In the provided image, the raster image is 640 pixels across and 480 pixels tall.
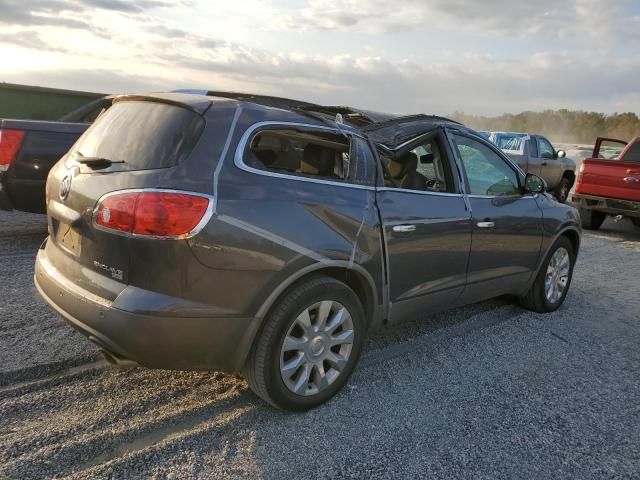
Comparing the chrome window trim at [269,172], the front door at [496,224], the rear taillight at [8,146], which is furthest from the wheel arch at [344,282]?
the rear taillight at [8,146]

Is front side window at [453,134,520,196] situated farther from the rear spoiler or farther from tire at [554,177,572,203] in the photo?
tire at [554,177,572,203]

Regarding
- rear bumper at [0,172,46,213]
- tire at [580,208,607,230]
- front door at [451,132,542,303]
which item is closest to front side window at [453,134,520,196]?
front door at [451,132,542,303]

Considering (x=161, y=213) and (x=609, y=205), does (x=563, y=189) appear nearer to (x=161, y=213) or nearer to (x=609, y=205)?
(x=609, y=205)

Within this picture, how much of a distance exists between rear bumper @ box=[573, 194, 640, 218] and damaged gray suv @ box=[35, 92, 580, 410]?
704cm

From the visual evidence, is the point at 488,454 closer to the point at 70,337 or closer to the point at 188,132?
the point at 188,132

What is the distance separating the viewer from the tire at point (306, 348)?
9.37ft

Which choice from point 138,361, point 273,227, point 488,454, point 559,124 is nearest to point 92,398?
point 138,361

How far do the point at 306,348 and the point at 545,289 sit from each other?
3005 millimetres

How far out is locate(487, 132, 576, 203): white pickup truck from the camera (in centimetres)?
1400

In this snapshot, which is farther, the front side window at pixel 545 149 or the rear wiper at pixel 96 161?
the front side window at pixel 545 149

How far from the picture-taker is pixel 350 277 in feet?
10.7

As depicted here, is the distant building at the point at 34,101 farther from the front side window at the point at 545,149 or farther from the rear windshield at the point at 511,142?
the front side window at the point at 545,149

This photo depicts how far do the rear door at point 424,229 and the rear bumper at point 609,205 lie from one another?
6959 mm

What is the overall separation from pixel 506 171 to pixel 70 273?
11.2 ft
